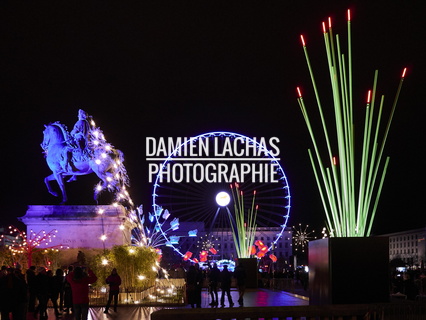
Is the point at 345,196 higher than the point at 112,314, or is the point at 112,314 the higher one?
the point at 345,196

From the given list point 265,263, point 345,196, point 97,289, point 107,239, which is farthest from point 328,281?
point 265,263

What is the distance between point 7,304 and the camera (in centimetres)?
1549

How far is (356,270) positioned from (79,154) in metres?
22.9

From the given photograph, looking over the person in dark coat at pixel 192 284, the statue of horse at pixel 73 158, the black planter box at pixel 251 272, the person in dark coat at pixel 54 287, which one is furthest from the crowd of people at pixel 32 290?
the black planter box at pixel 251 272

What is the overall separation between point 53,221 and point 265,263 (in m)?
34.2

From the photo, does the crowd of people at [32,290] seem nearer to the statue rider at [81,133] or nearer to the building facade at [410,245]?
the statue rider at [81,133]

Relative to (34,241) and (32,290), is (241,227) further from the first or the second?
(32,290)

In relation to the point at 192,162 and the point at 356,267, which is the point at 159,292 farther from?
the point at 192,162

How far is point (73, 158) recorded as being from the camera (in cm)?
3497

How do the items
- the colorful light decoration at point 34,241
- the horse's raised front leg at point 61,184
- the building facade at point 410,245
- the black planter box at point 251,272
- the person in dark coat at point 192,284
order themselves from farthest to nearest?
the building facade at point 410,245 → the black planter box at point 251,272 → the horse's raised front leg at point 61,184 → the colorful light decoration at point 34,241 → the person in dark coat at point 192,284

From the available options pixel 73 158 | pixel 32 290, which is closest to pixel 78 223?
pixel 73 158

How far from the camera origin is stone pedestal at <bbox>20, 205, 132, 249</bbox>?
35.2m

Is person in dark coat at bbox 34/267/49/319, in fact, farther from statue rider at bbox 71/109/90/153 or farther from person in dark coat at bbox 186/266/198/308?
statue rider at bbox 71/109/90/153

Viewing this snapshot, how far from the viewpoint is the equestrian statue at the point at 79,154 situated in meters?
34.7
